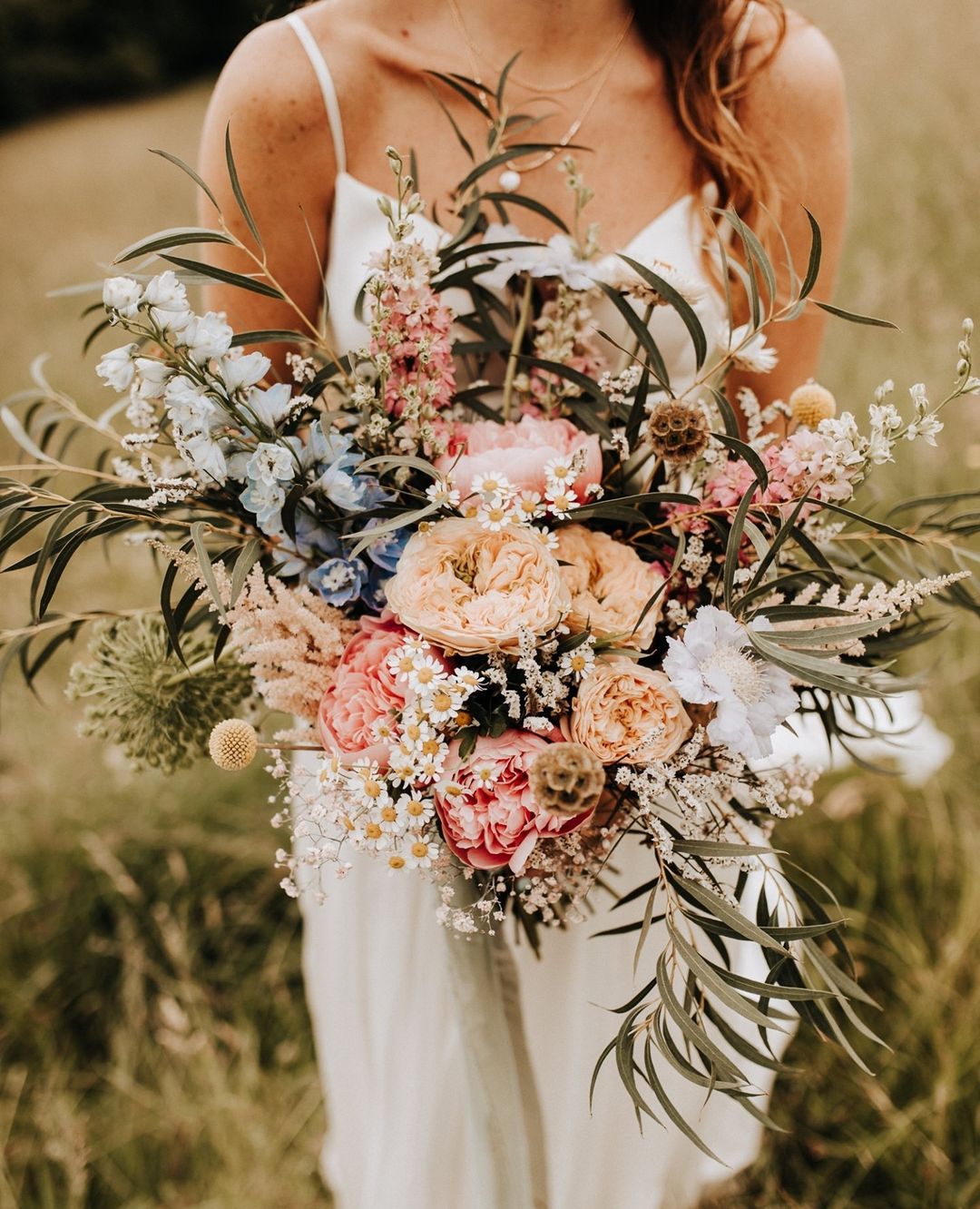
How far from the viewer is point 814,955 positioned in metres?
0.94

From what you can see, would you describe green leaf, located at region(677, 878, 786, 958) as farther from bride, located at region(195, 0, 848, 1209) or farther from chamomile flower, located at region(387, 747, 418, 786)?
bride, located at region(195, 0, 848, 1209)

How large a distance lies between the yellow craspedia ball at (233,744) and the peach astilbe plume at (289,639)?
1.9 inches

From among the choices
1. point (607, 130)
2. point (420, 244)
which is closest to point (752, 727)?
point (420, 244)

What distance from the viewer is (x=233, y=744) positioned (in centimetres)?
91

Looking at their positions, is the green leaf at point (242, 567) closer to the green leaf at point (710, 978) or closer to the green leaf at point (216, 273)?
the green leaf at point (216, 273)

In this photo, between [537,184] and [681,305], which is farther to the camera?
[537,184]

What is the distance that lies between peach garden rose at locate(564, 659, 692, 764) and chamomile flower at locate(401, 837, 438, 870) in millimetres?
158

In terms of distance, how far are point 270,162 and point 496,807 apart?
94cm

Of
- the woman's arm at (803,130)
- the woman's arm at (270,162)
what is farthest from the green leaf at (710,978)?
the woman's arm at (803,130)

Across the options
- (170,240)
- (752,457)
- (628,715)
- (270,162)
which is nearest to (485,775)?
(628,715)

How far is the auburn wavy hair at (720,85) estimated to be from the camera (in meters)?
1.45

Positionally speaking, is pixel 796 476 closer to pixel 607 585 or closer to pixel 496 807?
pixel 607 585

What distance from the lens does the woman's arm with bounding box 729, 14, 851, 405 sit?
→ 1.49 meters

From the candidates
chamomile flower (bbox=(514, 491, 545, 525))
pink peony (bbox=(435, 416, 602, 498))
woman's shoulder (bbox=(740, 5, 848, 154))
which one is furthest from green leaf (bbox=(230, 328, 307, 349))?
woman's shoulder (bbox=(740, 5, 848, 154))
